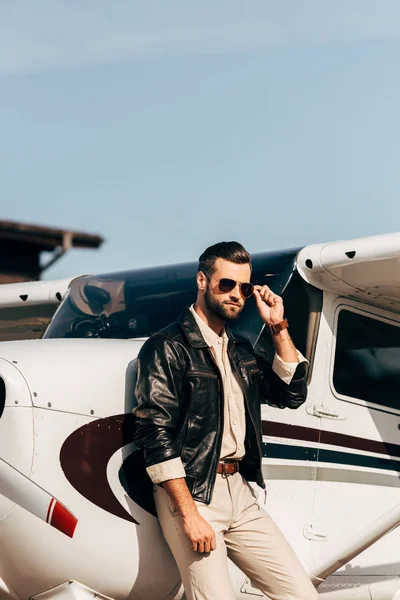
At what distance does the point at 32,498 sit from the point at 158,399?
2.30 feet

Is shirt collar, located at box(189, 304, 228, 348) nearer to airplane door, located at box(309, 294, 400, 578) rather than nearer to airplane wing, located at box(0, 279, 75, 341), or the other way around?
airplane door, located at box(309, 294, 400, 578)

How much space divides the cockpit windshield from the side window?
22.2 inches

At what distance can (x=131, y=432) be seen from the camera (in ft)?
13.8

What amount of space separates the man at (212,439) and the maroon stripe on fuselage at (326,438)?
536 mm

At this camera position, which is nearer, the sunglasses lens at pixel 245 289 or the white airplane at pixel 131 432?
the white airplane at pixel 131 432

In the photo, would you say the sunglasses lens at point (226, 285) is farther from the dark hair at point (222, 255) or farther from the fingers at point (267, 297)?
the fingers at point (267, 297)

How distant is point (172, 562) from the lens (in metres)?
4.18

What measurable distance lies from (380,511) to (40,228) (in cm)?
1492

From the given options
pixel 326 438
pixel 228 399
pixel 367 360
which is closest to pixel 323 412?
pixel 326 438

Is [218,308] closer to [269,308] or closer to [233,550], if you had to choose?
[269,308]

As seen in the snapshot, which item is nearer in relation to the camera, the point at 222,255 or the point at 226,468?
the point at 226,468

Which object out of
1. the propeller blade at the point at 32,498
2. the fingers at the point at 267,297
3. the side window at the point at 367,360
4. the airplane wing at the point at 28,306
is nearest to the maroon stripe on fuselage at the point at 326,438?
the side window at the point at 367,360

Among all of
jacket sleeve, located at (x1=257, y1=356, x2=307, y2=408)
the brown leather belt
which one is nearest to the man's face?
jacket sleeve, located at (x1=257, y1=356, x2=307, y2=408)

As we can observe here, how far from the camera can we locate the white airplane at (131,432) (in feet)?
13.1
